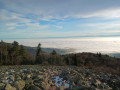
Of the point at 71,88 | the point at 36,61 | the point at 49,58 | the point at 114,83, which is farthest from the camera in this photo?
the point at 49,58

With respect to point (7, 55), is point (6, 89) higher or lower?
higher

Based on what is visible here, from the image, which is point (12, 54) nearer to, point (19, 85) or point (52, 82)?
point (52, 82)

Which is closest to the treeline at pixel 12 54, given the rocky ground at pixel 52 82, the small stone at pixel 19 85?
the rocky ground at pixel 52 82

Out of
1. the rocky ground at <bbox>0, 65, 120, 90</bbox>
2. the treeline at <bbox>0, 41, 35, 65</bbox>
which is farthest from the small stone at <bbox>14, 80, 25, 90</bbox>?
the treeline at <bbox>0, 41, 35, 65</bbox>

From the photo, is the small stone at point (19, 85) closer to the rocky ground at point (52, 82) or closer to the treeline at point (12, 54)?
the rocky ground at point (52, 82)

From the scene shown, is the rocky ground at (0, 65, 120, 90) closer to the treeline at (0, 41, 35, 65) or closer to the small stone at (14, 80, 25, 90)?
the small stone at (14, 80, 25, 90)

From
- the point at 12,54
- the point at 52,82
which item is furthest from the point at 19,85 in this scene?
the point at 12,54

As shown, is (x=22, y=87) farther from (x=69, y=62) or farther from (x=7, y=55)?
(x=69, y=62)

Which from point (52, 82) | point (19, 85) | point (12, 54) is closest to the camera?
point (19, 85)

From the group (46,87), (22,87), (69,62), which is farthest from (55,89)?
(69,62)

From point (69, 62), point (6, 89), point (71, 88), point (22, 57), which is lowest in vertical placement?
point (69, 62)

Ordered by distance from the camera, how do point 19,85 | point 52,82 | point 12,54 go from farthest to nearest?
point 12,54, point 52,82, point 19,85

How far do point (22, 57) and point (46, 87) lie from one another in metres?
40.4

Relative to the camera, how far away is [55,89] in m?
5.48
